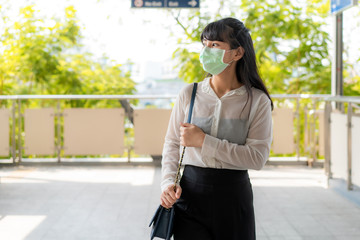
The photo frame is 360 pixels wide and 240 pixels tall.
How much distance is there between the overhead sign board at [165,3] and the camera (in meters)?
6.70

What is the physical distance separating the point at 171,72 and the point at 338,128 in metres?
6.15

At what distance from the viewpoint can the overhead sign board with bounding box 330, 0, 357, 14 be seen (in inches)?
202

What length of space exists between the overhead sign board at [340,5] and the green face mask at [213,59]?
3.81 m

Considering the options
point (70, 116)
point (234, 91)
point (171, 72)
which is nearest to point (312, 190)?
point (70, 116)

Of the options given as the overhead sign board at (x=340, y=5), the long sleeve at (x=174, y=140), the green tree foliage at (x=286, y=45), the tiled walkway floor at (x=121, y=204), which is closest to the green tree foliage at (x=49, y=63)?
the green tree foliage at (x=286, y=45)

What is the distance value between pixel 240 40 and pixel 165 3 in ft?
17.0

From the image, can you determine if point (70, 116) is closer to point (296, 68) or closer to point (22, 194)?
point (22, 194)

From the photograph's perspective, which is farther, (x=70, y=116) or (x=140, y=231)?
(x=70, y=116)

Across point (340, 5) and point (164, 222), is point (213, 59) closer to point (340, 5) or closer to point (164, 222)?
point (164, 222)

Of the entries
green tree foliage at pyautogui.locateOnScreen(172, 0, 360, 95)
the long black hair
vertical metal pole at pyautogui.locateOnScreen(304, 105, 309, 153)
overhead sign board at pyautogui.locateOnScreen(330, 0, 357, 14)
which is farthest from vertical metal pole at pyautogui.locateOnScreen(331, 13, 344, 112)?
green tree foliage at pyautogui.locateOnScreen(172, 0, 360, 95)

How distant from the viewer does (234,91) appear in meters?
1.78

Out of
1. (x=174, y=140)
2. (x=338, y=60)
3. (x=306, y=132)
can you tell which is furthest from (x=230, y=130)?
(x=306, y=132)

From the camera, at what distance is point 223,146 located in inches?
65.6

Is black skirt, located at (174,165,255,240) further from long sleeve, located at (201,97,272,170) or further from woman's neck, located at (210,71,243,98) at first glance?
woman's neck, located at (210,71,243,98)
